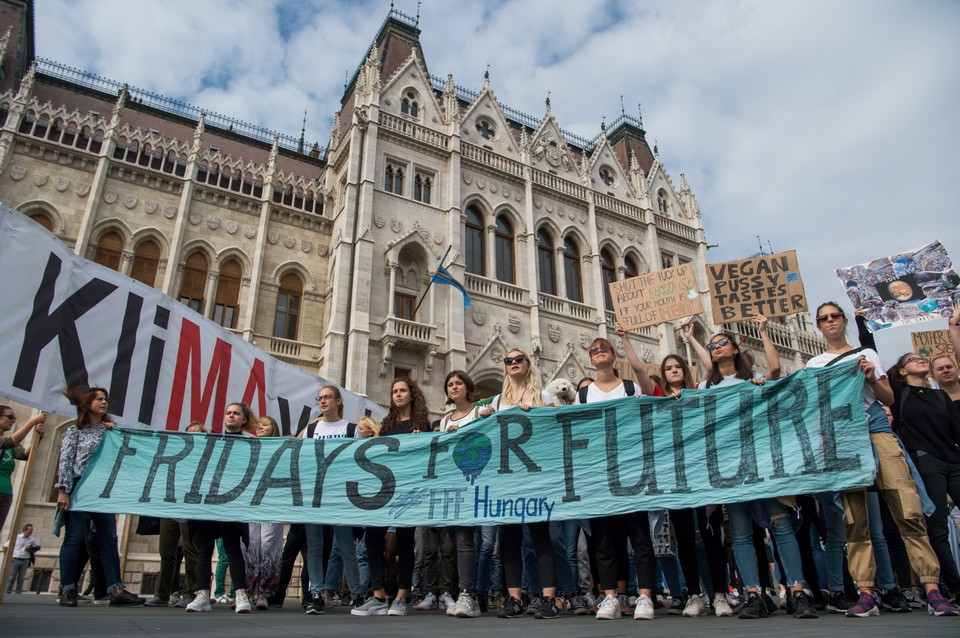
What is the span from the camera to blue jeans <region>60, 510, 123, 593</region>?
5637mm

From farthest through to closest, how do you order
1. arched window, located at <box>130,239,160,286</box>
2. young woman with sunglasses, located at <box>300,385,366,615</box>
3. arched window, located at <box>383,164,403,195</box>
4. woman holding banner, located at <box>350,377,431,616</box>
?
arched window, located at <box>383,164,403,195</box> → arched window, located at <box>130,239,160,286</box> → young woman with sunglasses, located at <box>300,385,366,615</box> → woman holding banner, located at <box>350,377,431,616</box>

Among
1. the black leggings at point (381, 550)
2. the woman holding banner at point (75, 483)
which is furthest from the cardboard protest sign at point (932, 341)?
the woman holding banner at point (75, 483)

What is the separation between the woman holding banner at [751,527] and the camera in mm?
4391

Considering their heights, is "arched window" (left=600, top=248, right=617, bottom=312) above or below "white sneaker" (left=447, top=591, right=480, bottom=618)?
above

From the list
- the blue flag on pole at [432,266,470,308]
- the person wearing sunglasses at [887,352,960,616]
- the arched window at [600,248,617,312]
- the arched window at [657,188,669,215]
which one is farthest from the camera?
the arched window at [657,188,669,215]

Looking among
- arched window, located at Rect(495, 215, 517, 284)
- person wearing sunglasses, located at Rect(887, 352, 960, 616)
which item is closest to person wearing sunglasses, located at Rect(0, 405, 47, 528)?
person wearing sunglasses, located at Rect(887, 352, 960, 616)

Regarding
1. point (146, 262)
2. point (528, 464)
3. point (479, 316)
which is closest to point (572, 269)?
point (479, 316)

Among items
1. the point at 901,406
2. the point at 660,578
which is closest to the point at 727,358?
the point at 901,406

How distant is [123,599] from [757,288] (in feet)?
24.4

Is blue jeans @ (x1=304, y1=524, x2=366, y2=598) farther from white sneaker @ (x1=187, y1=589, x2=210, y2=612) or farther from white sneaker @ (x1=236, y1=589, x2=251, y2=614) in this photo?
white sneaker @ (x1=187, y1=589, x2=210, y2=612)

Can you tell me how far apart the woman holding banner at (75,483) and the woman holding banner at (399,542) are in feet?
7.26

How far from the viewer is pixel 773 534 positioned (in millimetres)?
4898

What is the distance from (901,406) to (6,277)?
8247 millimetres

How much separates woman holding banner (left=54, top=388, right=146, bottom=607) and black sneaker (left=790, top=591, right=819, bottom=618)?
553 centimetres
